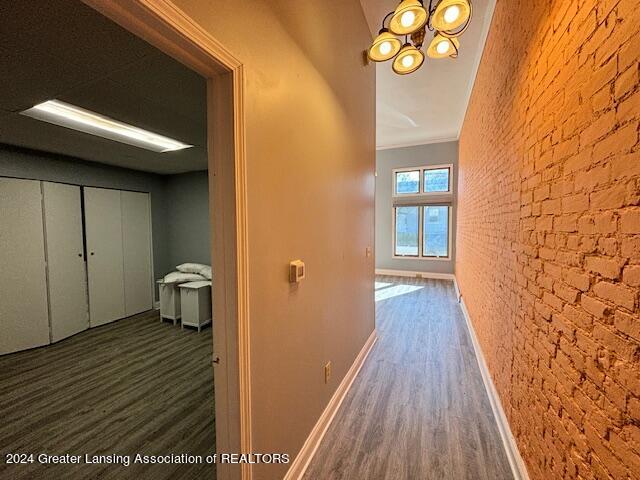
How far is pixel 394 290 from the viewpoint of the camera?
18.7 ft

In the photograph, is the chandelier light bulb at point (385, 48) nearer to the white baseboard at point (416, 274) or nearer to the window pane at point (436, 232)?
the window pane at point (436, 232)

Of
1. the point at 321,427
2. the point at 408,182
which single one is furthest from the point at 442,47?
the point at 408,182

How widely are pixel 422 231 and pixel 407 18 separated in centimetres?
585

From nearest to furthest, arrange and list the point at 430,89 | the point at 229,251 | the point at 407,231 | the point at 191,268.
→ the point at 229,251
the point at 430,89
the point at 191,268
the point at 407,231

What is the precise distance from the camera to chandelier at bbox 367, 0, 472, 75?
65.5 inches

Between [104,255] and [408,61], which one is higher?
[408,61]

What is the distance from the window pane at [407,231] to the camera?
23.3 ft

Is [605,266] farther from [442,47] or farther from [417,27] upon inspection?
[442,47]

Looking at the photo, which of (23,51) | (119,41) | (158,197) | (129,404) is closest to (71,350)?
(129,404)

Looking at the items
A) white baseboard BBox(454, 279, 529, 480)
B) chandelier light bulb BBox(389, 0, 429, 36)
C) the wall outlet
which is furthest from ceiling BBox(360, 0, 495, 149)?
white baseboard BBox(454, 279, 529, 480)

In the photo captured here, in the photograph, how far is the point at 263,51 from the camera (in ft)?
3.75

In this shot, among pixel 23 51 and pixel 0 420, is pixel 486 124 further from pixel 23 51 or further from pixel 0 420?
pixel 0 420

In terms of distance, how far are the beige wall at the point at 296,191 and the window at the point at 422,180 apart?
5039mm

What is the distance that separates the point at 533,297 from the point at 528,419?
0.66 metres
